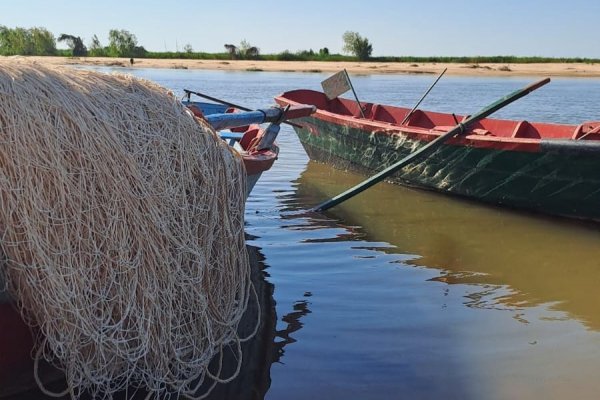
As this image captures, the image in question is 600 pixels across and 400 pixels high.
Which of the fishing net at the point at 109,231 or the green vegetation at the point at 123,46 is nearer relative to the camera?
the fishing net at the point at 109,231

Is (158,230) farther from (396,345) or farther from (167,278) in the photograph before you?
(396,345)

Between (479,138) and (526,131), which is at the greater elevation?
(479,138)

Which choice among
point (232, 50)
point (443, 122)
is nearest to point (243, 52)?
point (232, 50)

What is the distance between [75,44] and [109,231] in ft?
260

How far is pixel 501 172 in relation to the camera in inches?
307

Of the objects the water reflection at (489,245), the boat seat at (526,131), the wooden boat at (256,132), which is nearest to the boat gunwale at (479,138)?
the boat seat at (526,131)

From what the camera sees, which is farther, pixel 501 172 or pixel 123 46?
pixel 123 46

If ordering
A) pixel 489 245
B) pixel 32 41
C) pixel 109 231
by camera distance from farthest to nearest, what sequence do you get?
pixel 32 41 → pixel 489 245 → pixel 109 231

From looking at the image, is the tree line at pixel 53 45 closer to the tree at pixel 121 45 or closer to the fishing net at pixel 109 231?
the tree at pixel 121 45

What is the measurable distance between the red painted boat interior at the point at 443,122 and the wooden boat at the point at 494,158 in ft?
0.05

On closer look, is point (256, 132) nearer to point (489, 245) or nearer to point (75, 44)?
point (489, 245)

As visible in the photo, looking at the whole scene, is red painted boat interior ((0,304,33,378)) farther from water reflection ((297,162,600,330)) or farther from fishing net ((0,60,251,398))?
water reflection ((297,162,600,330))

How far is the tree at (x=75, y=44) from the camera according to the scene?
246 feet

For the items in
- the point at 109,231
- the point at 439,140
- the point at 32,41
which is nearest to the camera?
the point at 109,231
